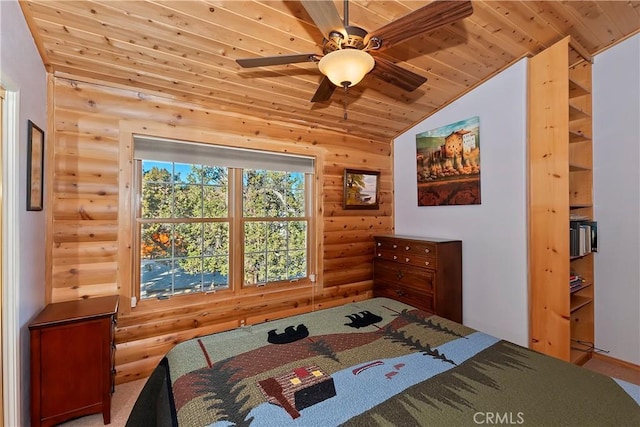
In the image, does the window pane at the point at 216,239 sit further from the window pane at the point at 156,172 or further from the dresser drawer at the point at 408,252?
the dresser drawer at the point at 408,252

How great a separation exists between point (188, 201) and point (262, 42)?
5.07 ft

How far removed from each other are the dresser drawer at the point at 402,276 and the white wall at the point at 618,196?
5.09 ft

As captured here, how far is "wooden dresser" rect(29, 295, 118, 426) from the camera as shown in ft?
5.74

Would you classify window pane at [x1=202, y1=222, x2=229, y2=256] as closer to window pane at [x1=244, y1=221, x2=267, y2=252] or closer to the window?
the window

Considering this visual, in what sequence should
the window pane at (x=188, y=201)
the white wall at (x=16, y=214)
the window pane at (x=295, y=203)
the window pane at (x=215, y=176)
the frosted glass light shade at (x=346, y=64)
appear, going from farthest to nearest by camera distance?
1. the window pane at (x=295, y=203)
2. the window pane at (x=215, y=176)
3. the window pane at (x=188, y=201)
4. the white wall at (x=16, y=214)
5. the frosted glass light shade at (x=346, y=64)

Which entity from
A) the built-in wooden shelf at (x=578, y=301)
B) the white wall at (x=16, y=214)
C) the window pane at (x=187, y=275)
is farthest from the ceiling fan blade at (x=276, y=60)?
the built-in wooden shelf at (x=578, y=301)

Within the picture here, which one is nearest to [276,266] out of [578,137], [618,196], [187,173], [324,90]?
[187,173]

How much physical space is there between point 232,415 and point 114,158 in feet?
7.25

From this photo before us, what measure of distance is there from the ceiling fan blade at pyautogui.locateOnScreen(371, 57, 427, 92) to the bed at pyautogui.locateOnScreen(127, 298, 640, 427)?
5.23 feet

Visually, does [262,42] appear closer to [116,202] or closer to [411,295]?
[116,202]

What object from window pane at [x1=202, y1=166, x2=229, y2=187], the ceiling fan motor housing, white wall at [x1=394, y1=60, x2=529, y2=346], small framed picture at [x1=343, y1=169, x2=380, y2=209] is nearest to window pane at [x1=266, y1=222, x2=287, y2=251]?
window pane at [x1=202, y1=166, x2=229, y2=187]

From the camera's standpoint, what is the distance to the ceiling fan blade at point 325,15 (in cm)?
125

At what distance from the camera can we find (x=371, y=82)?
277 centimetres

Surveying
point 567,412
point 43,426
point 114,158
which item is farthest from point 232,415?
point 114,158
